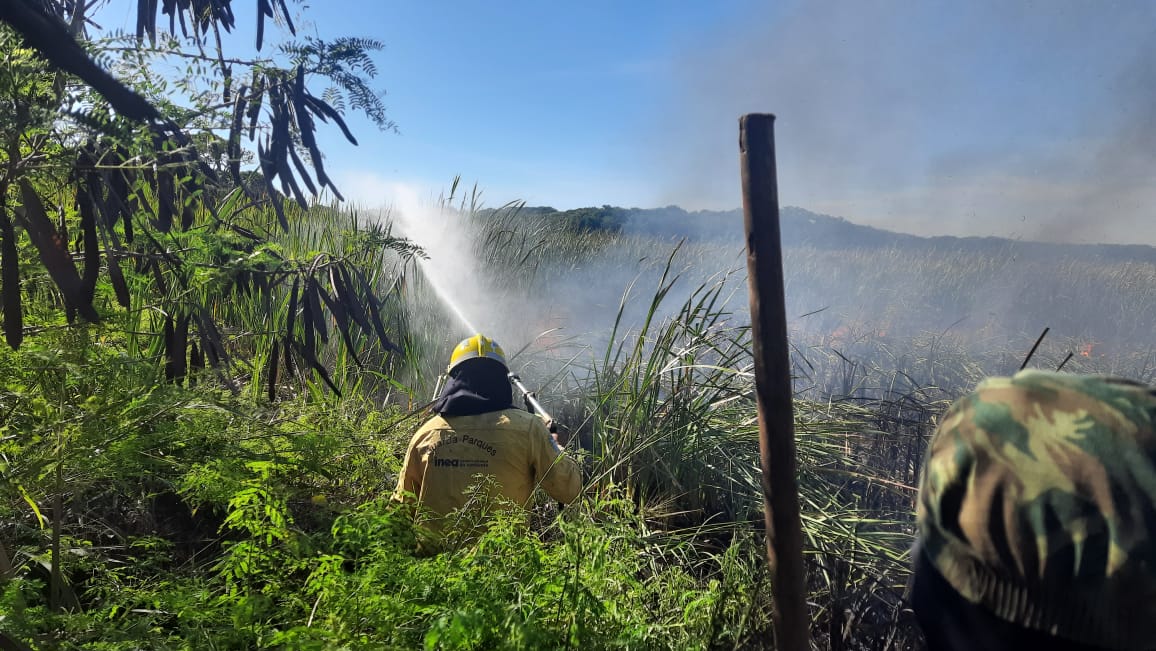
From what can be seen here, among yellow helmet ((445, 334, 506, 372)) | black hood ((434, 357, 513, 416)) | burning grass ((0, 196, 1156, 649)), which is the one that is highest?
yellow helmet ((445, 334, 506, 372))

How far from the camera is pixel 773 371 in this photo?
65.7 inches

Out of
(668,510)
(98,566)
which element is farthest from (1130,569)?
(98,566)

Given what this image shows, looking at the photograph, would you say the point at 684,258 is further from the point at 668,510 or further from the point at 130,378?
the point at 130,378

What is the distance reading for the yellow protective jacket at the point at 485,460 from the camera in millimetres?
3121

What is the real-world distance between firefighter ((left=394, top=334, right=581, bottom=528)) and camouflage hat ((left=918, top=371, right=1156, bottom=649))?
7.10ft

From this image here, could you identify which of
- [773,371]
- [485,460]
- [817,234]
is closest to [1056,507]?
[773,371]

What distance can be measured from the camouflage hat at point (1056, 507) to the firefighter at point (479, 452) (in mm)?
2165

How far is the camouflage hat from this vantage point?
35.9 inches

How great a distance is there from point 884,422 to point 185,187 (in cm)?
422

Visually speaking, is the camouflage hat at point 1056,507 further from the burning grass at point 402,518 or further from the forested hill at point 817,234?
the forested hill at point 817,234

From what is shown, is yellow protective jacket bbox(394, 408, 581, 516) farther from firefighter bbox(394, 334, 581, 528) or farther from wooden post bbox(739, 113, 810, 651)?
wooden post bbox(739, 113, 810, 651)

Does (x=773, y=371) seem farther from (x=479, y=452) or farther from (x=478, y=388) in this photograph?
(x=478, y=388)

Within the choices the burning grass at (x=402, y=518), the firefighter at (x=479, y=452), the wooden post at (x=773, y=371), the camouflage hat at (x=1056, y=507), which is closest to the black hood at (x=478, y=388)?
the firefighter at (x=479, y=452)

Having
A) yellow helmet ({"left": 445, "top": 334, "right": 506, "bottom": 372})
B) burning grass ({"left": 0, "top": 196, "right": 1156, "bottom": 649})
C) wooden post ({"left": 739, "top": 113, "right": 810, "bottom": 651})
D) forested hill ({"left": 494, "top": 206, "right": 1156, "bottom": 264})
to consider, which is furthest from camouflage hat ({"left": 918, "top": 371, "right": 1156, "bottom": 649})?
forested hill ({"left": 494, "top": 206, "right": 1156, "bottom": 264})
